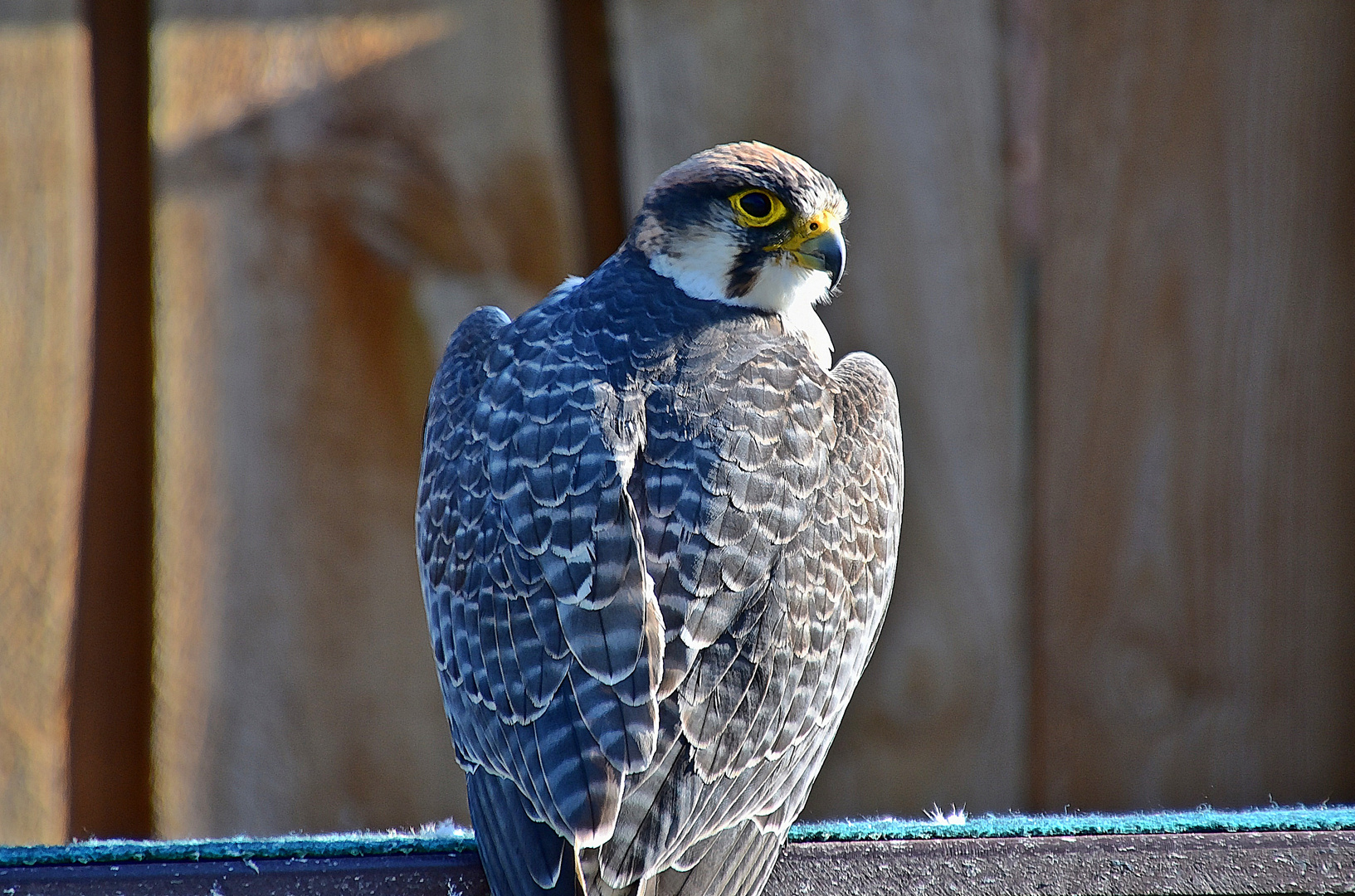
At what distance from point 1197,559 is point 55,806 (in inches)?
105

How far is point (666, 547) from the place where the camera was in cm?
177

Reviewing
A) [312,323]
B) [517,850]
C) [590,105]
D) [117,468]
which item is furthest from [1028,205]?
[117,468]

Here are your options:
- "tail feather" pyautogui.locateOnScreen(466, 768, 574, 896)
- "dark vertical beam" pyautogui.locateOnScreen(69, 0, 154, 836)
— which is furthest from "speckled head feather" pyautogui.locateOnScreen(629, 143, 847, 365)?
"dark vertical beam" pyautogui.locateOnScreen(69, 0, 154, 836)

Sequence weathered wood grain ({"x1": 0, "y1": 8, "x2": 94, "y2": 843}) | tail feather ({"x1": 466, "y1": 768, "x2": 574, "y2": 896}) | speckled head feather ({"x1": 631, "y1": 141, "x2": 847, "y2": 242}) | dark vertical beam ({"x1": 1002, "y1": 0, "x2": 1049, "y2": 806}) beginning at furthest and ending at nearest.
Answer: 1. dark vertical beam ({"x1": 1002, "y1": 0, "x2": 1049, "y2": 806})
2. weathered wood grain ({"x1": 0, "y1": 8, "x2": 94, "y2": 843})
3. speckled head feather ({"x1": 631, "y1": 141, "x2": 847, "y2": 242})
4. tail feather ({"x1": 466, "y1": 768, "x2": 574, "y2": 896})

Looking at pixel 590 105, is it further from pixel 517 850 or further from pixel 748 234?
pixel 517 850

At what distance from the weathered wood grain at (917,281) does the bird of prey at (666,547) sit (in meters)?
0.65

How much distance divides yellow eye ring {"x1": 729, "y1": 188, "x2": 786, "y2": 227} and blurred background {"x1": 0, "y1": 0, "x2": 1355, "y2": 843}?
26.5 inches

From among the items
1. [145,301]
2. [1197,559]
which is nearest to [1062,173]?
[1197,559]

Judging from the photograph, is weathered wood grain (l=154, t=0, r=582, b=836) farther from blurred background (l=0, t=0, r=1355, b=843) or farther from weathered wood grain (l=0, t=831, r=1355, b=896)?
weathered wood grain (l=0, t=831, r=1355, b=896)

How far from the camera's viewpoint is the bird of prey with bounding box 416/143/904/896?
1.66 meters

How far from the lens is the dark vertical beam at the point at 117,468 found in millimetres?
2703

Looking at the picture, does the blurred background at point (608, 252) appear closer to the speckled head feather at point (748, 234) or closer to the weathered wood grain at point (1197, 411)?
the weathered wood grain at point (1197, 411)

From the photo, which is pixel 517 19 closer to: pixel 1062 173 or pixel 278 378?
pixel 278 378

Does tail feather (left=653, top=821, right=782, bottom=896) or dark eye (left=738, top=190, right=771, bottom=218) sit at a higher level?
dark eye (left=738, top=190, right=771, bottom=218)
